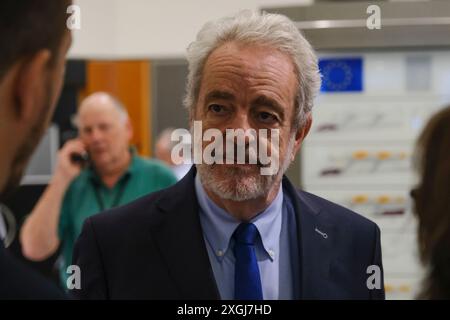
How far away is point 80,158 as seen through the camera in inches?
43.2

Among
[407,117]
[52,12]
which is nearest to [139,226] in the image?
[52,12]

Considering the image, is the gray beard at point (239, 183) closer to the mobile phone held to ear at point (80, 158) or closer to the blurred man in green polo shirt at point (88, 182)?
the blurred man in green polo shirt at point (88, 182)

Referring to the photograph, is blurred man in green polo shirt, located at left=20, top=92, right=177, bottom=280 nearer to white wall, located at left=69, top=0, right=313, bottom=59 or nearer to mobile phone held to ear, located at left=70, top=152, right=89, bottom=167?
mobile phone held to ear, located at left=70, top=152, right=89, bottom=167

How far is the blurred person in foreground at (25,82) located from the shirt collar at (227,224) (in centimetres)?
26

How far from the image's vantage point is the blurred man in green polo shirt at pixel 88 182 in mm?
1042

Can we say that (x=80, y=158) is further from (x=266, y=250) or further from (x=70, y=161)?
(x=266, y=250)

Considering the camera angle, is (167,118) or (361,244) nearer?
(361,244)

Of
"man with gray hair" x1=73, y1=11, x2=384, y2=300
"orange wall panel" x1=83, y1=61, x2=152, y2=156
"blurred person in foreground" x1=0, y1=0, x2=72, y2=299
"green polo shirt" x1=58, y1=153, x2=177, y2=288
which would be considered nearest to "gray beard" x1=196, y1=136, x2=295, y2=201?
"man with gray hair" x1=73, y1=11, x2=384, y2=300

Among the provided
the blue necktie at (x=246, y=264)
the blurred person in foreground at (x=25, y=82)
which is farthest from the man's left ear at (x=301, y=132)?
the blurred person in foreground at (x=25, y=82)

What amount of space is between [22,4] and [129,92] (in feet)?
2.73

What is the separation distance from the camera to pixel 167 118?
4.95ft

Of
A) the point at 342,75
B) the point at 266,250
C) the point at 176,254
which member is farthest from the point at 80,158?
the point at 342,75

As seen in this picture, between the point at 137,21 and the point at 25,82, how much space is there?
18.2 inches
